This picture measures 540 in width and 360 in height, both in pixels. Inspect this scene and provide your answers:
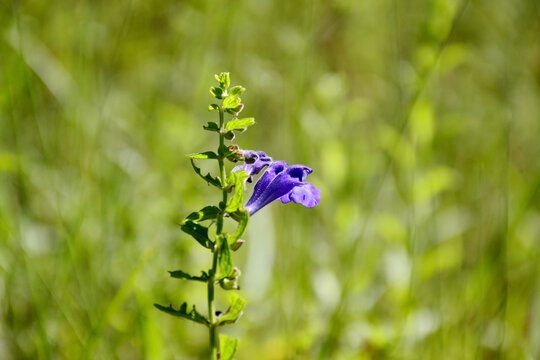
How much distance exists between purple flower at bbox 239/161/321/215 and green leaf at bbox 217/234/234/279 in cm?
14

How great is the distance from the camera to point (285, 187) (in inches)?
37.3

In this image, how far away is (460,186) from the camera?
9.45 ft

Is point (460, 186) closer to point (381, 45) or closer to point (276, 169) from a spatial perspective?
point (381, 45)

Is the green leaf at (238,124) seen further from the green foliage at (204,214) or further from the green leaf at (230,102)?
the green foliage at (204,214)

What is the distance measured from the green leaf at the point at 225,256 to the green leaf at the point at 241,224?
1.1 inches

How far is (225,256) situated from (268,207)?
5.27 ft

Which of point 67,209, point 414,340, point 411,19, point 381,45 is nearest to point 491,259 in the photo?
point 414,340

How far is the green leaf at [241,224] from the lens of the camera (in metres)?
0.85

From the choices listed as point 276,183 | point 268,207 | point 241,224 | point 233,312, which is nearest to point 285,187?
point 276,183

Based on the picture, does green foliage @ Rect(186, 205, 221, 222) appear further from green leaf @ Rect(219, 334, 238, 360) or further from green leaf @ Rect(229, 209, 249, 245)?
green leaf @ Rect(219, 334, 238, 360)

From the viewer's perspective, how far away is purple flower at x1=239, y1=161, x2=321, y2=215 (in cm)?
92

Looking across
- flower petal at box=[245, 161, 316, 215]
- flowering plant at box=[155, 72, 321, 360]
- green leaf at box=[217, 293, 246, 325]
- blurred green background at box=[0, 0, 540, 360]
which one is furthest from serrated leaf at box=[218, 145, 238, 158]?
blurred green background at box=[0, 0, 540, 360]

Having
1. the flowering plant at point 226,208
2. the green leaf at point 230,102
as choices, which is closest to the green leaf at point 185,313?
the flowering plant at point 226,208

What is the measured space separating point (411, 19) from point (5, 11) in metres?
2.69
